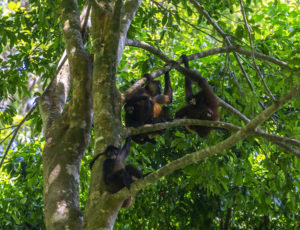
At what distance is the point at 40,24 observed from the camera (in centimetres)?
597

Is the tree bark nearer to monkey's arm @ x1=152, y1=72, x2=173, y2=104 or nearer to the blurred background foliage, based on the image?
the blurred background foliage

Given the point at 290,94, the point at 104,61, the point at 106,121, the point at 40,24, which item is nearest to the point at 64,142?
the point at 106,121

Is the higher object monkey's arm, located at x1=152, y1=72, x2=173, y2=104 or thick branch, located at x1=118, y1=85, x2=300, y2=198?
monkey's arm, located at x1=152, y1=72, x2=173, y2=104

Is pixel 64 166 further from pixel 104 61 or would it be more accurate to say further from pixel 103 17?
pixel 103 17

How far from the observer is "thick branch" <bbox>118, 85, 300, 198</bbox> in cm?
264

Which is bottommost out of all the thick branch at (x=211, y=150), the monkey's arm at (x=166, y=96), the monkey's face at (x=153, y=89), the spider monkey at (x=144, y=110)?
the thick branch at (x=211, y=150)

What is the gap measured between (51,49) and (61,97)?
193cm

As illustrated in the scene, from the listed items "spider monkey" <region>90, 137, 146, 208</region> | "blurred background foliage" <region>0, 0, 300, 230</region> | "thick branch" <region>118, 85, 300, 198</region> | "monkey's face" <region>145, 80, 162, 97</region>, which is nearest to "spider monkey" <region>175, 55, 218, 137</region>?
"blurred background foliage" <region>0, 0, 300, 230</region>

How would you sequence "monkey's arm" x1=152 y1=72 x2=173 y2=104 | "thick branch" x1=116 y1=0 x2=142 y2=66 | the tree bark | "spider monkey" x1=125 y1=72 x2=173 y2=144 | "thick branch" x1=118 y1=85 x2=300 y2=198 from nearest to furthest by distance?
1. "thick branch" x1=118 y1=85 x2=300 y2=198
2. the tree bark
3. "thick branch" x1=116 y1=0 x2=142 y2=66
4. "spider monkey" x1=125 y1=72 x2=173 y2=144
5. "monkey's arm" x1=152 y1=72 x2=173 y2=104

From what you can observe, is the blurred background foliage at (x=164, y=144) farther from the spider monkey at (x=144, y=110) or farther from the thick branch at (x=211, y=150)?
the thick branch at (x=211, y=150)

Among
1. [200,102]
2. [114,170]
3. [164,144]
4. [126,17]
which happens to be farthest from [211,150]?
[164,144]

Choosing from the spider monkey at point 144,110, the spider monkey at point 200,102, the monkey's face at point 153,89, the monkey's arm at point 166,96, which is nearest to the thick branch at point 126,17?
the spider monkey at point 144,110

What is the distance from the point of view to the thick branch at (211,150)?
2643mm

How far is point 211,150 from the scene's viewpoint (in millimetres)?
2764
